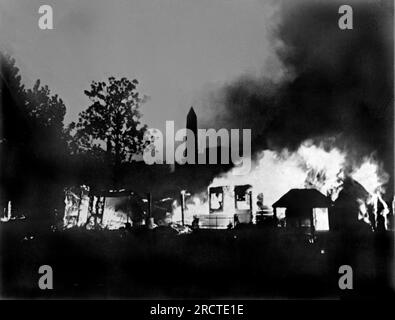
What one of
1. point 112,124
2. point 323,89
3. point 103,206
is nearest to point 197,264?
point 103,206

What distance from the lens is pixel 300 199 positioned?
3.02m

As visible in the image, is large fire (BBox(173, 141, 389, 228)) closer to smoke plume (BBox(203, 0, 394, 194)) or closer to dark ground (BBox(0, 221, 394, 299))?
smoke plume (BBox(203, 0, 394, 194))

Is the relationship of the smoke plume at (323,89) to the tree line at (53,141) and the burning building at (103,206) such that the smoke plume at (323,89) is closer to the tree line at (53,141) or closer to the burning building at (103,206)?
the tree line at (53,141)

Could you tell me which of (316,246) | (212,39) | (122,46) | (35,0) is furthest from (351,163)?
(35,0)

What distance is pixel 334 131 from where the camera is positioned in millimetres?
3033

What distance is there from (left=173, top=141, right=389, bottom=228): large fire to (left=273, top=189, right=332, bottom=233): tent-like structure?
0.03 meters

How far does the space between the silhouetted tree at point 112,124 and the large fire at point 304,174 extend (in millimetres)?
447

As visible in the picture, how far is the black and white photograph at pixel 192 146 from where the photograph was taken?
9.87 ft

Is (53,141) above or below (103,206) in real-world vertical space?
above

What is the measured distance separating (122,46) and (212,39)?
0.50 metres

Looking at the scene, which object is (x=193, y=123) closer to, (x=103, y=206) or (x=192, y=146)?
(x=192, y=146)

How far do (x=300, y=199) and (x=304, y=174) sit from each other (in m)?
0.14

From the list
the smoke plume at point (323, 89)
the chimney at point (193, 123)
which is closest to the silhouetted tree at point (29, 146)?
the chimney at point (193, 123)

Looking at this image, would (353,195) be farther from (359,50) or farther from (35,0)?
(35,0)
